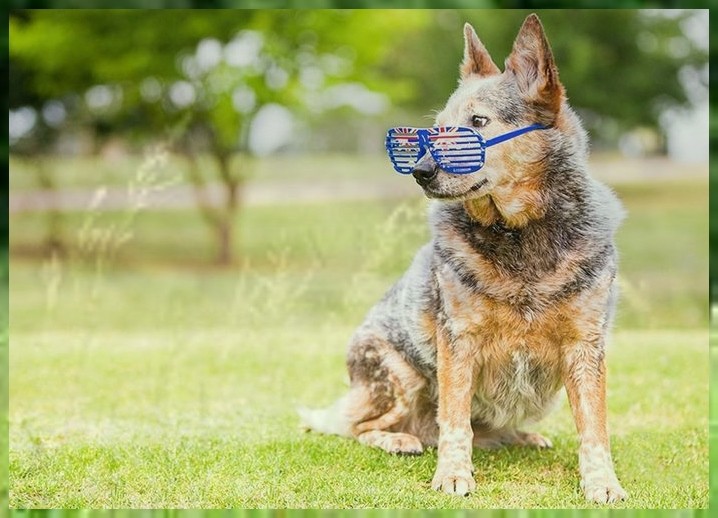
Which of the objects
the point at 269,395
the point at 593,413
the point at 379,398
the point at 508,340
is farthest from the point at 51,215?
the point at 593,413

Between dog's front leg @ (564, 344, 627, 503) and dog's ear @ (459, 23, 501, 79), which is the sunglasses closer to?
dog's ear @ (459, 23, 501, 79)

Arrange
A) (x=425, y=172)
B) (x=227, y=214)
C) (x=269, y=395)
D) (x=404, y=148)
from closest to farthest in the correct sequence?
(x=425, y=172)
(x=404, y=148)
(x=269, y=395)
(x=227, y=214)

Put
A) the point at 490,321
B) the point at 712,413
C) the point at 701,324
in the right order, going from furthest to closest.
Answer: the point at 701,324 → the point at 712,413 → the point at 490,321

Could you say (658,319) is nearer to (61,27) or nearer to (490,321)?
(490,321)

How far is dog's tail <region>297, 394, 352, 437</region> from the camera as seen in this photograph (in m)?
3.24

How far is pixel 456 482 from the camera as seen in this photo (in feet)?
9.15

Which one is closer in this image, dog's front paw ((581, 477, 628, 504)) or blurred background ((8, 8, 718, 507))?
dog's front paw ((581, 477, 628, 504))

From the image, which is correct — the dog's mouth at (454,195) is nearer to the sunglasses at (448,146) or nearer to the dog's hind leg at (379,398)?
the sunglasses at (448,146)

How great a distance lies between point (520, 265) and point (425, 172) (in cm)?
40

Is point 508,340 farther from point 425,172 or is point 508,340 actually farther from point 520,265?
point 425,172

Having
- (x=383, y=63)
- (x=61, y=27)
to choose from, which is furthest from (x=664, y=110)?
(x=61, y=27)

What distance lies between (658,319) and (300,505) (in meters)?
2.98

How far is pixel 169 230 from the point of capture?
29.2ft

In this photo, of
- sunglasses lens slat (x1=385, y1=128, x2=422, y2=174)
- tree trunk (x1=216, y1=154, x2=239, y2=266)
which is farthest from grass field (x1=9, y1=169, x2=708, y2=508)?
tree trunk (x1=216, y1=154, x2=239, y2=266)
